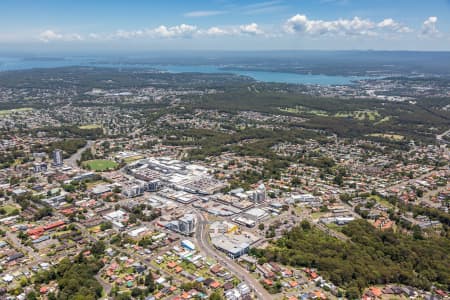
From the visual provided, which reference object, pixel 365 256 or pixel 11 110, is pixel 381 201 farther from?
pixel 11 110

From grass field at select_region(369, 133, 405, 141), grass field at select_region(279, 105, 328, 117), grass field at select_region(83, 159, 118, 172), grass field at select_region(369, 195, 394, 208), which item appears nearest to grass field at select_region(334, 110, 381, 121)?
grass field at select_region(279, 105, 328, 117)

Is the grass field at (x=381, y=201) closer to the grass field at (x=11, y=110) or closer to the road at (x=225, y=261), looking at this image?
the road at (x=225, y=261)

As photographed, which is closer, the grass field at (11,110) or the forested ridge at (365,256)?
the forested ridge at (365,256)

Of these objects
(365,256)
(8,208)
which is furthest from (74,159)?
(365,256)

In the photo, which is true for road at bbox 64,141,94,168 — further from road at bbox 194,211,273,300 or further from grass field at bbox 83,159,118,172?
road at bbox 194,211,273,300

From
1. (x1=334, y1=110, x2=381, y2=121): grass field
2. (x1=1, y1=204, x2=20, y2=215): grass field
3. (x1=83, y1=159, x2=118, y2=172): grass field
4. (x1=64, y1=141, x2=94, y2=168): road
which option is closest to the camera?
(x1=1, y1=204, x2=20, y2=215): grass field

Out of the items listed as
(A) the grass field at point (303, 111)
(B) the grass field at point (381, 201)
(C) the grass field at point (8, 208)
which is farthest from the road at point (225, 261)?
(A) the grass field at point (303, 111)

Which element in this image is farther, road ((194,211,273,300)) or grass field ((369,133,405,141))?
grass field ((369,133,405,141))
